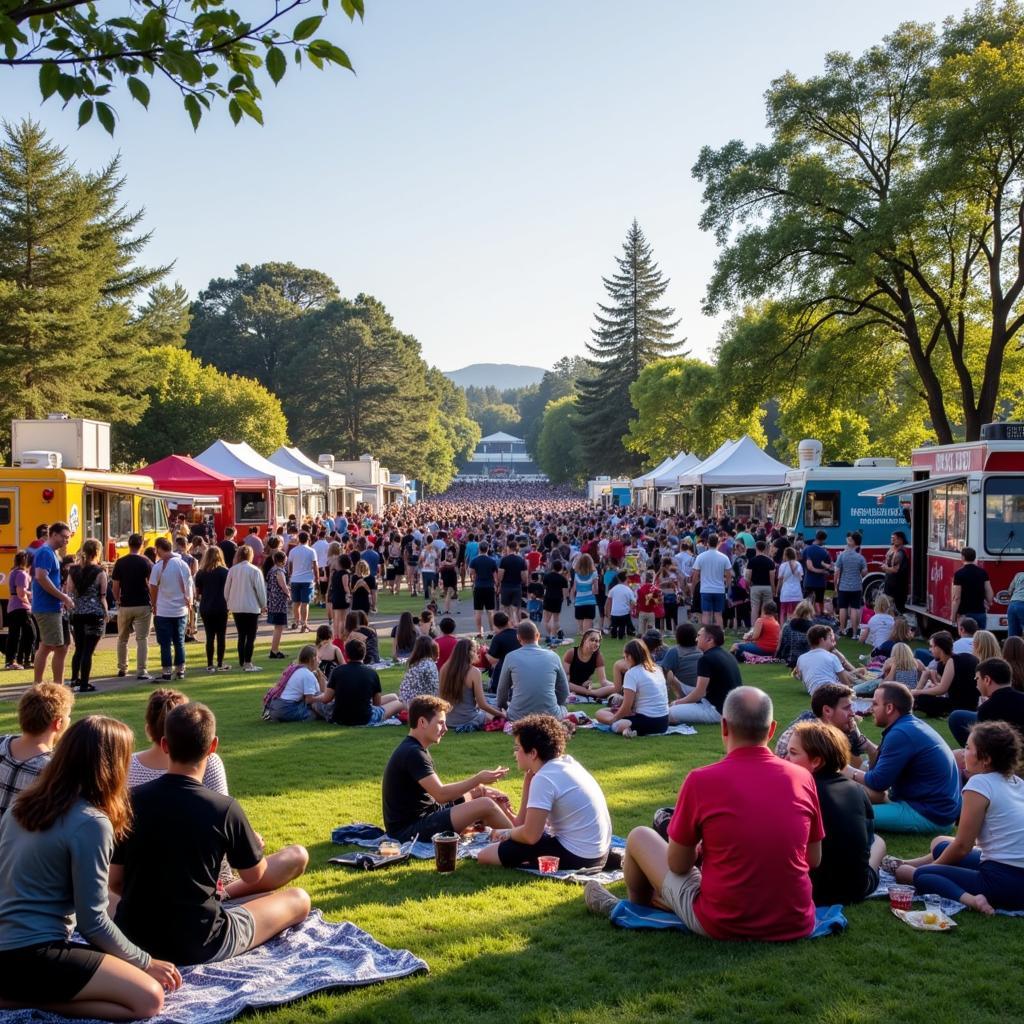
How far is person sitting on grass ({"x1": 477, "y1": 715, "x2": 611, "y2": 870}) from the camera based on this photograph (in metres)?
6.12

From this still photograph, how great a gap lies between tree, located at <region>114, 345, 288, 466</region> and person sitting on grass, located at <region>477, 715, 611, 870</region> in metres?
40.9

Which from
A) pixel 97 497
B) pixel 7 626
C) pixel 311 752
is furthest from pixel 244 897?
pixel 97 497

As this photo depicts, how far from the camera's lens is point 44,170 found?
36.8 m

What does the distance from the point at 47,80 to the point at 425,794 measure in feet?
14.8

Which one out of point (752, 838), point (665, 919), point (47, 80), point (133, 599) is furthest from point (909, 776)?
point (133, 599)

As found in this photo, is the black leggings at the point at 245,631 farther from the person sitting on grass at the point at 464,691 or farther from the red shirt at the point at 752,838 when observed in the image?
the red shirt at the point at 752,838

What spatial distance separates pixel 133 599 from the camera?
1373 cm

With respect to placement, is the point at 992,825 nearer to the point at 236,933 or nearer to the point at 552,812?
the point at 552,812

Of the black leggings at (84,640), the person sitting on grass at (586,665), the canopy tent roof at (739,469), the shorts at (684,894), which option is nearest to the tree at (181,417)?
the canopy tent roof at (739,469)

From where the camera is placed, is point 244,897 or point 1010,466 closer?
point 244,897

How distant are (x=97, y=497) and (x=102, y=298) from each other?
102 feet

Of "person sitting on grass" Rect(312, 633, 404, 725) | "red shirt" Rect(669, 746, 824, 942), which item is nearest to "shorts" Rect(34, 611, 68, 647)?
"person sitting on grass" Rect(312, 633, 404, 725)

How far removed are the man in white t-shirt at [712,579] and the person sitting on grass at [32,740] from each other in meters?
13.8

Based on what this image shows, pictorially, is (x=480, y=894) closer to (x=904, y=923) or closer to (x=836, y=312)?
(x=904, y=923)
